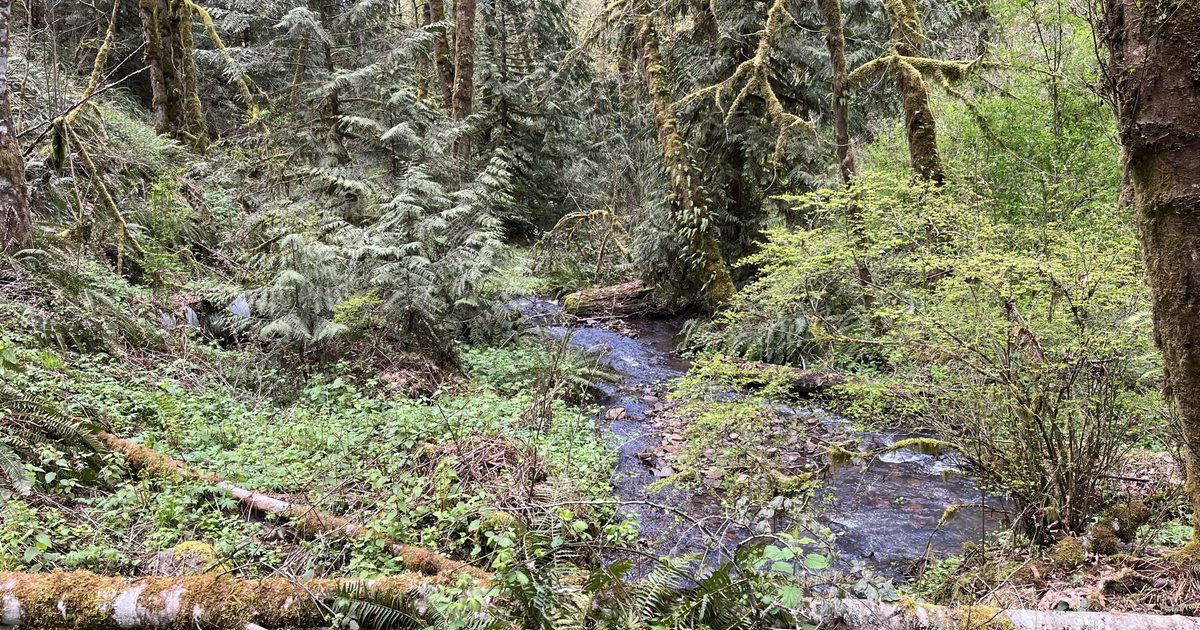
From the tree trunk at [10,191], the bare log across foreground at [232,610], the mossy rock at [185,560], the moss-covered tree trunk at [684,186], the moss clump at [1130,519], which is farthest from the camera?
the moss-covered tree trunk at [684,186]

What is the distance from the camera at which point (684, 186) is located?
11422 millimetres

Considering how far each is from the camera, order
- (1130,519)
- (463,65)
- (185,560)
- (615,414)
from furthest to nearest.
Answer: (463,65)
(615,414)
(1130,519)
(185,560)

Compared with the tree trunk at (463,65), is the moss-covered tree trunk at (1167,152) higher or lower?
lower

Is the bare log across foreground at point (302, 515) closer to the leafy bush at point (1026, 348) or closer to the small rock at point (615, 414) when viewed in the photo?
the leafy bush at point (1026, 348)

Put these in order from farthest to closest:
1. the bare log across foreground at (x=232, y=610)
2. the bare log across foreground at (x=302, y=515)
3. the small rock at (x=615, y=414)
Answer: the small rock at (x=615, y=414)
the bare log across foreground at (x=302, y=515)
the bare log across foreground at (x=232, y=610)

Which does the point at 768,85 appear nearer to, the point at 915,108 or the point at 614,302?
the point at 915,108

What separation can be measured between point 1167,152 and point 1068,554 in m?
2.38

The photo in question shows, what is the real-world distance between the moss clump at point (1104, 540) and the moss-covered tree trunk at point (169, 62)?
50.6 ft

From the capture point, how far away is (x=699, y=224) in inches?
452

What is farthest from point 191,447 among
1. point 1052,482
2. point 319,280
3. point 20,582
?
point 1052,482

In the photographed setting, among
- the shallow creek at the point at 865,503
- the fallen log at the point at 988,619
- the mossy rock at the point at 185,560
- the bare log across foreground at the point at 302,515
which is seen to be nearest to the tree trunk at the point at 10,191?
the bare log across foreground at the point at 302,515

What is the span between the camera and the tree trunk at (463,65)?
39.6 feet

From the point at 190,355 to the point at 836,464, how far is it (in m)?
6.67

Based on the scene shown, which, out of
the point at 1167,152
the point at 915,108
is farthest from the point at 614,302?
the point at 1167,152
